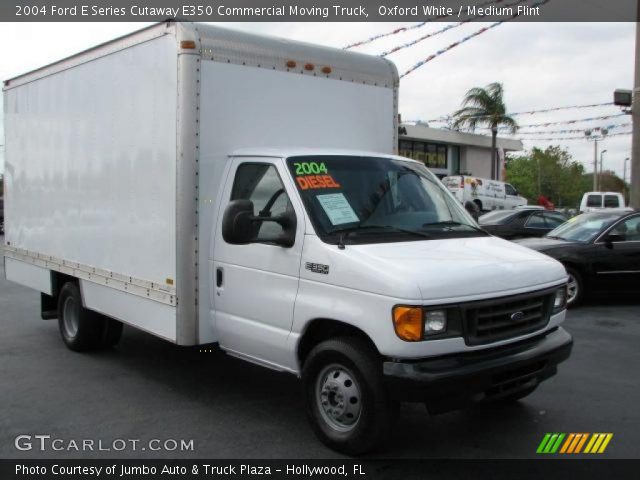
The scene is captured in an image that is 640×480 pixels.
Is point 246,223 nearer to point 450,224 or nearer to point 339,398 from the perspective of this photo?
point 339,398

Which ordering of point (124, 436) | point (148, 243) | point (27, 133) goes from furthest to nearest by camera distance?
1. point (27, 133)
2. point (148, 243)
3. point (124, 436)

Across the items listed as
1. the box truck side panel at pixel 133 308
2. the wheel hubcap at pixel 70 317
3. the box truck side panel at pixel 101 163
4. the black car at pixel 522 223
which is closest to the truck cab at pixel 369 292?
the box truck side panel at pixel 133 308

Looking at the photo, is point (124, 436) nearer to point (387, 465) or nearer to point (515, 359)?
point (387, 465)

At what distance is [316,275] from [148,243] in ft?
6.18

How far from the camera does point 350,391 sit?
433 cm

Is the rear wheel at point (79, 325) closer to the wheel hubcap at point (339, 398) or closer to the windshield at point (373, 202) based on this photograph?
the windshield at point (373, 202)

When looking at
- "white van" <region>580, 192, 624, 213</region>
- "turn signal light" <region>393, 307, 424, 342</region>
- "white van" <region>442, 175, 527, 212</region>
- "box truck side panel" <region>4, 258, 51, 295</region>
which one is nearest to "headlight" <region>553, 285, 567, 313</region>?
"turn signal light" <region>393, 307, 424, 342</region>

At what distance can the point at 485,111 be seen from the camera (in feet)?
112

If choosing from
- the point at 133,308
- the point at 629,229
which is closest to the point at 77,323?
the point at 133,308

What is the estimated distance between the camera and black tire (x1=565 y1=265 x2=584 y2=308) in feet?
32.5

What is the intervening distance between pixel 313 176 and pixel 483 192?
28.1 m

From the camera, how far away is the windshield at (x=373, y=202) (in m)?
4.66

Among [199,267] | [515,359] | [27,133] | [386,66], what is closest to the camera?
[515,359]

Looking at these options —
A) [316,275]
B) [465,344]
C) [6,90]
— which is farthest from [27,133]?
[465,344]
